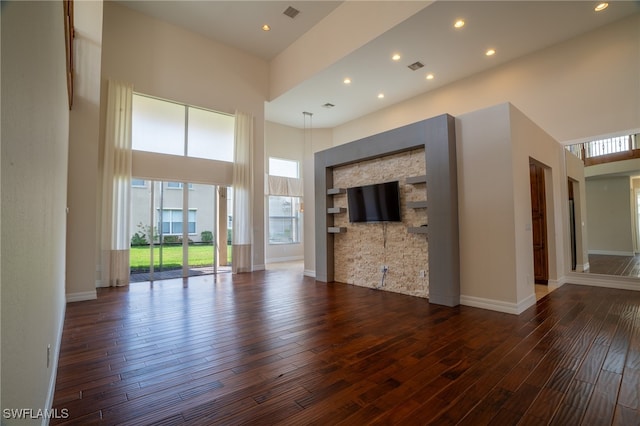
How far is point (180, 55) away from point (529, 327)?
355 inches

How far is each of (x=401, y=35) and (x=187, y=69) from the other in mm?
5348

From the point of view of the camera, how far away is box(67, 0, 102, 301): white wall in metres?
4.74

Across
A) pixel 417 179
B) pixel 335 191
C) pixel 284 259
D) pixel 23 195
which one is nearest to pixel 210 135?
pixel 335 191

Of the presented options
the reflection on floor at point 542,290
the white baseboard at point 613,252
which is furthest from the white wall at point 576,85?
the reflection on floor at point 542,290

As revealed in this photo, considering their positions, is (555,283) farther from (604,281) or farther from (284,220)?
(284,220)

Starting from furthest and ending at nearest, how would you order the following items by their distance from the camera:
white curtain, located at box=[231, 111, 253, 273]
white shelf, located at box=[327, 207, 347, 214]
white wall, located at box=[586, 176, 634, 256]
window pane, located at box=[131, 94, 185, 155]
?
1. white curtain, located at box=[231, 111, 253, 273]
2. window pane, located at box=[131, 94, 185, 155]
3. white shelf, located at box=[327, 207, 347, 214]
4. white wall, located at box=[586, 176, 634, 256]

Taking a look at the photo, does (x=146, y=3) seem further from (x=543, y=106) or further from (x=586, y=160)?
(x=586, y=160)

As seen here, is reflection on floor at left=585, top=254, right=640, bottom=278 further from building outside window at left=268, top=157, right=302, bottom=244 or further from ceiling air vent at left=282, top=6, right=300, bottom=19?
building outside window at left=268, top=157, right=302, bottom=244

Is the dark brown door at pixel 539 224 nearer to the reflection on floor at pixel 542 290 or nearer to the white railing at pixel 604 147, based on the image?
the reflection on floor at pixel 542 290

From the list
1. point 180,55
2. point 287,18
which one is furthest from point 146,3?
point 287,18

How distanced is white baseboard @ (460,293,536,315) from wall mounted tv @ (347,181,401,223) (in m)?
1.65

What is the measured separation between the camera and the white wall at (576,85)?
5.39m

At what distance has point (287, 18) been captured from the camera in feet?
23.2

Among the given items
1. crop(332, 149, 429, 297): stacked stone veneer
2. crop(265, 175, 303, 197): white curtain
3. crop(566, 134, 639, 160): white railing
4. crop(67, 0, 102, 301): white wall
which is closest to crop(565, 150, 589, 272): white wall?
crop(566, 134, 639, 160): white railing
